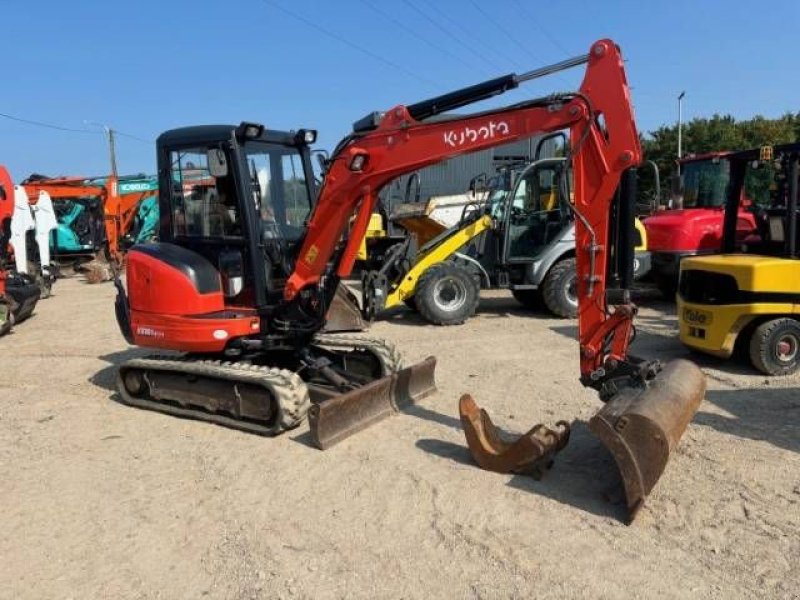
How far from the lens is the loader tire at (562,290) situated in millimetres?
10109

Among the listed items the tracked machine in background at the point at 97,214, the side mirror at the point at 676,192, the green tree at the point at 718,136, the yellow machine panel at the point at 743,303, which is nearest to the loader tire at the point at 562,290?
the side mirror at the point at 676,192

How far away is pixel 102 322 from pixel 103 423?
578 centimetres

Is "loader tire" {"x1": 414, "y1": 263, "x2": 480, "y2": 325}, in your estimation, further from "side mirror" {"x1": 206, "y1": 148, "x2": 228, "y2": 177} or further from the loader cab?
"side mirror" {"x1": 206, "y1": 148, "x2": 228, "y2": 177}

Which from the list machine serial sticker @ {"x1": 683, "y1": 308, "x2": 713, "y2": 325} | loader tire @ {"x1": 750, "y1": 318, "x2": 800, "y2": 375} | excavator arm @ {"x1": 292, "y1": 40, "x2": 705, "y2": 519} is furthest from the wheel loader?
excavator arm @ {"x1": 292, "y1": 40, "x2": 705, "y2": 519}

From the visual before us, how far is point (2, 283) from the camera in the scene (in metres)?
10.2

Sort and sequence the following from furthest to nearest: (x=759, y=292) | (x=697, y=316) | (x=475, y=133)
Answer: (x=697, y=316)
(x=759, y=292)
(x=475, y=133)

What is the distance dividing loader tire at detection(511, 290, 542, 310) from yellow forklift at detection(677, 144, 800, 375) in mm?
3644

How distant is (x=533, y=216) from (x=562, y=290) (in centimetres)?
125

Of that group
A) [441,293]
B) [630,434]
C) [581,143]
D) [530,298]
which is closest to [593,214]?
[581,143]

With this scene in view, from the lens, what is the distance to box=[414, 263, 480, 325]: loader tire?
395 inches

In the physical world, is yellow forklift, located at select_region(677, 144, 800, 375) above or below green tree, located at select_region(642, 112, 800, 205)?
below

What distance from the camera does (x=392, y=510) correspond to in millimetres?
4074

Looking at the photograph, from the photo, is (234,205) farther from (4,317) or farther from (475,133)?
(4,317)

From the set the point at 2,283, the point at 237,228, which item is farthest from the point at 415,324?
the point at 2,283
